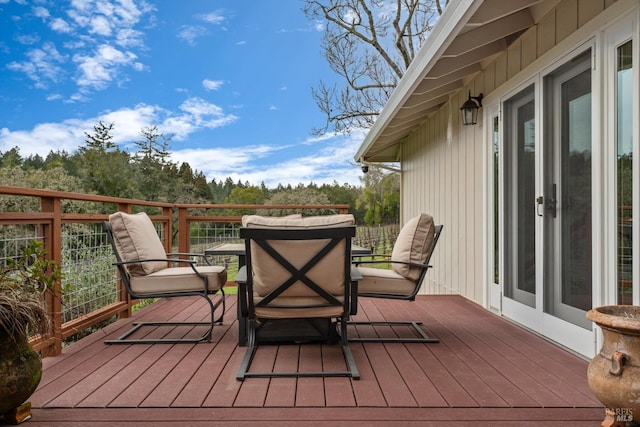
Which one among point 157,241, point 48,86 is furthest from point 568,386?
point 48,86

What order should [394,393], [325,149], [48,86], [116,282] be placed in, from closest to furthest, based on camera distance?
[394,393] → [116,282] → [325,149] → [48,86]

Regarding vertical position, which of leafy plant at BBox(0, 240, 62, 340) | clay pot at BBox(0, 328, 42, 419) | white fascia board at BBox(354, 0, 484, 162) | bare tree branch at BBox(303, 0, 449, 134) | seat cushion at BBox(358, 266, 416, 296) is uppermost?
bare tree branch at BBox(303, 0, 449, 134)

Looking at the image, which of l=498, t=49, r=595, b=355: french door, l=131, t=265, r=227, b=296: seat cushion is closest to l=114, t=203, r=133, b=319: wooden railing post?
l=131, t=265, r=227, b=296: seat cushion

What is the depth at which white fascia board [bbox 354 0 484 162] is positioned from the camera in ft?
9.37

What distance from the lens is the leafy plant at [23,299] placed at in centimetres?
197

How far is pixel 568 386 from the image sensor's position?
242 centimetres

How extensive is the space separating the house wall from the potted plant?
3474 millimetres

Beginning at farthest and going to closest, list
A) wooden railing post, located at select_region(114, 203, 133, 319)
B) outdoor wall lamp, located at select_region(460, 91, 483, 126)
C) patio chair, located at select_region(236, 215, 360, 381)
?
outdoor wall lamp, located at select_region(460, 91, 483, 126), wooden railing post, located at select_region(114, 203, 133, 319), patio chair, located at select_region(236, 215, 360, 381)

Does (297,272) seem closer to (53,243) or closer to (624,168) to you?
(53,243)

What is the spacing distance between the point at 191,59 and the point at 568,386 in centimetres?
2585

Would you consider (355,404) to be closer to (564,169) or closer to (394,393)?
(394,393)

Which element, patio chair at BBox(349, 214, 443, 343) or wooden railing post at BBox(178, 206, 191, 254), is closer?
patio chair at BBox(349, 214, 443, 343)

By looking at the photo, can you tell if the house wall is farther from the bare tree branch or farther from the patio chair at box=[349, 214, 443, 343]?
the bare tree branch

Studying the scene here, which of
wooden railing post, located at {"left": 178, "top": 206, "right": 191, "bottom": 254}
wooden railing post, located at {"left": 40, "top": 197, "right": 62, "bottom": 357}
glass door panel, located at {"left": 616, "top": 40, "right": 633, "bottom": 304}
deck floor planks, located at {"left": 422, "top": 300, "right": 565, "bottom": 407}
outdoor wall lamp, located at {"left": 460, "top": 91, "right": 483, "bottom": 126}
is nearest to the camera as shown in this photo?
deck floor planks, located at {"left": 422, "top": 300, "right": 565, "bottom": 407}
